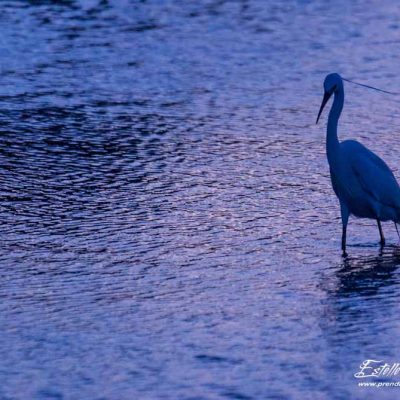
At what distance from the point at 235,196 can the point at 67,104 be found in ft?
11.0

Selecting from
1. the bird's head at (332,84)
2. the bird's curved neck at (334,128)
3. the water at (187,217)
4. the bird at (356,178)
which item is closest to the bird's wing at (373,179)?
the bird at (356,178)

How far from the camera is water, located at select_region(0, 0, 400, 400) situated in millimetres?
6266

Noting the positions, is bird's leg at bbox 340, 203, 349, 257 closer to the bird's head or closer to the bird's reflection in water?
the bird's reflection in water

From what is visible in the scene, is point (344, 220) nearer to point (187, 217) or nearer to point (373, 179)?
point (373, 179)

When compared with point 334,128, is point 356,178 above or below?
below

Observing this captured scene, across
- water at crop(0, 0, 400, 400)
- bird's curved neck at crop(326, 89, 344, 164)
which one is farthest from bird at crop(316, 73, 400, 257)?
water at crop(0, 0, 400, 400)

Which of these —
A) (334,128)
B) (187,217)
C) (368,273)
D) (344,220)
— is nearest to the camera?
(368,273)

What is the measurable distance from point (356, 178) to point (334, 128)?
15.1 inches

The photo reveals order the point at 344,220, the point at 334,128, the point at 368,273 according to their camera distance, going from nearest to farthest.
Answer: the point at 368,273, the point at 344,220, the point at 334,128

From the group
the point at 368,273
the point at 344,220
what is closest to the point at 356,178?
the point at 344,220

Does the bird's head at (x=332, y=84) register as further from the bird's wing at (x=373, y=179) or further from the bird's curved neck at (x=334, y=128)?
the bird's wing at (x=373, y=179)

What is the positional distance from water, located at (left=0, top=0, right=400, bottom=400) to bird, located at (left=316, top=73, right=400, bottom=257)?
9.5 inches

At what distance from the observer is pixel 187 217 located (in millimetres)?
8742

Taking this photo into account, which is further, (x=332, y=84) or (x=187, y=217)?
(x=187, y=217)
